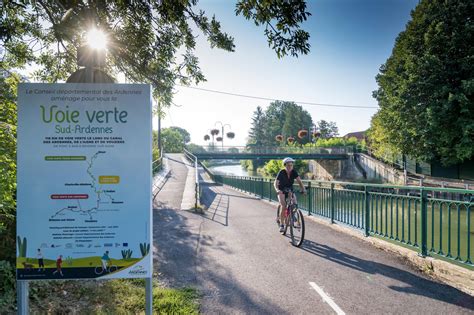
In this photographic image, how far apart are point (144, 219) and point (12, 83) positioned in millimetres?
3135

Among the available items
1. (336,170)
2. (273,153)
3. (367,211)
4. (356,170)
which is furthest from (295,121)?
(367,211)

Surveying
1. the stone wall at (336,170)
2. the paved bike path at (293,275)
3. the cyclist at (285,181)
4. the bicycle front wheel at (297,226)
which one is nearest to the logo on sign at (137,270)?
the paved bike path at (293,275)

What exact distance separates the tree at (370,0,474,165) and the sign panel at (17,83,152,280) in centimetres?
2444

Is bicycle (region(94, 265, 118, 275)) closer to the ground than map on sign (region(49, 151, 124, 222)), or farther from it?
closer to the ground

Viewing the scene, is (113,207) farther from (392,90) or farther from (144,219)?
(392,90)

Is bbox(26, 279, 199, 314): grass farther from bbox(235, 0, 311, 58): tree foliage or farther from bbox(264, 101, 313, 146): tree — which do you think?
bbox(264, 101, 313, 146): tree

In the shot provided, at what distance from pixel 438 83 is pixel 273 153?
29.1 meters

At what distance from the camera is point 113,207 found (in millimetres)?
2545

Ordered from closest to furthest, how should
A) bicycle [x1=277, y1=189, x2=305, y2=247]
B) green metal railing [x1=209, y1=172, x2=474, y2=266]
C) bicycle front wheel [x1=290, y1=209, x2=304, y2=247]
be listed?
green metal railing [x1=209, y1=172, x2=474, y2=266] < bicycle front wheel [x1=290, y1=209, x2=304, y2=247] < bicycle [x1=277, y1=189, x2=305, y2=247]

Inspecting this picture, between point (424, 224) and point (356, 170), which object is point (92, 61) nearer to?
point (424, 224)

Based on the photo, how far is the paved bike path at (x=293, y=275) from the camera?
3.53m

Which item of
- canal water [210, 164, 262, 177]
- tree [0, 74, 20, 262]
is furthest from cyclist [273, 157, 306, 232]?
canal water [210, 164, 262, 177]

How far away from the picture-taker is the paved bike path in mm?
3527

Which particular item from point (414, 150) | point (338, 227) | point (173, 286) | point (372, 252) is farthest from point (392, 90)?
point (173, 286)
